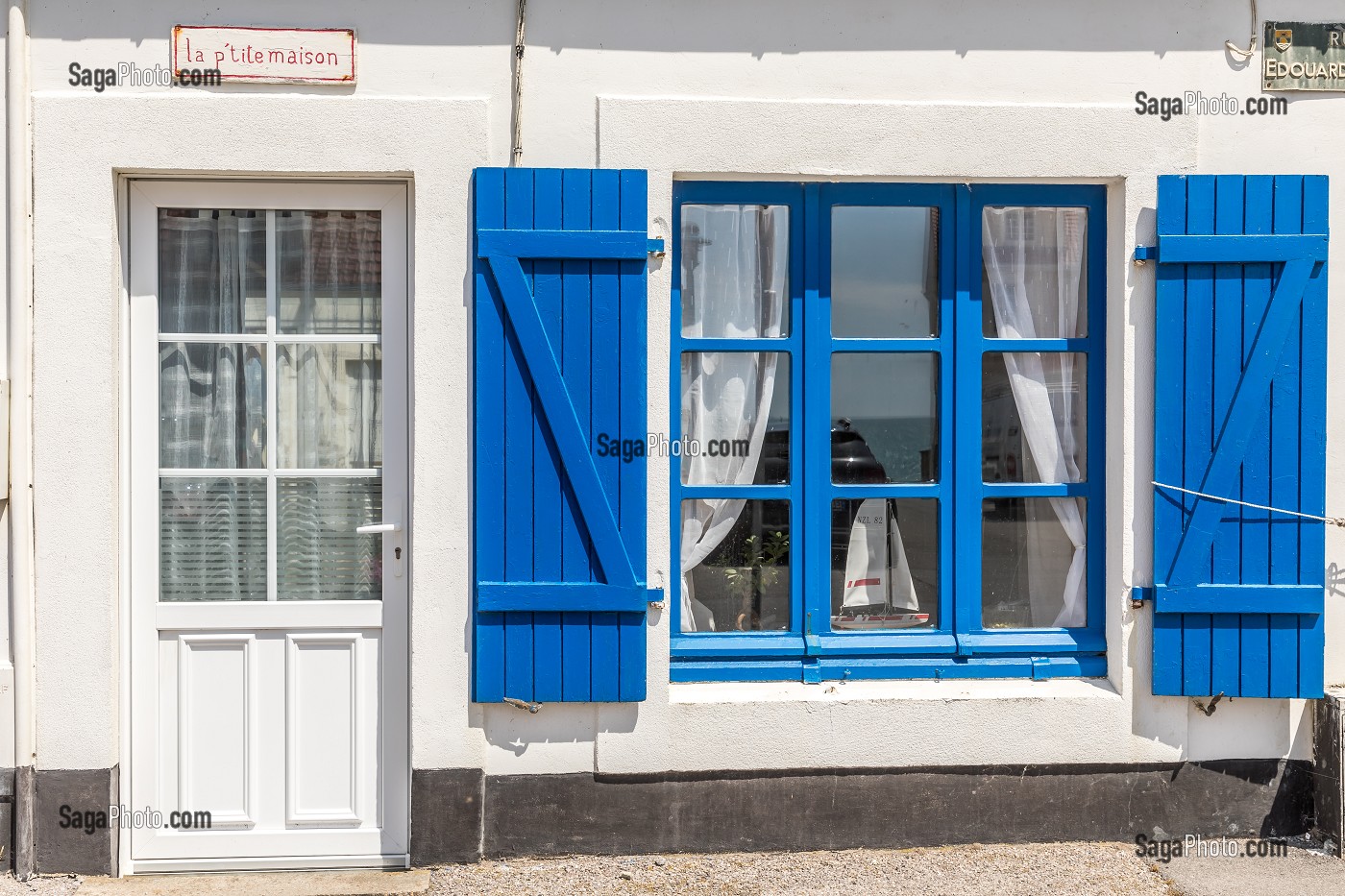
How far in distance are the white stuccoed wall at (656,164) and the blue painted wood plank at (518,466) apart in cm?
13

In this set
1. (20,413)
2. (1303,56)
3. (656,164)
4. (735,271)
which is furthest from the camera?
(735,271)

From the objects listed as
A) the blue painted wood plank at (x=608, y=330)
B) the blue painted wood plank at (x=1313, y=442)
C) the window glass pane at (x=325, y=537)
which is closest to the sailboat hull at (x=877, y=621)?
the blue painted wood plank at (x=608, y=330)

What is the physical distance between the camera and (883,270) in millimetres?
3758

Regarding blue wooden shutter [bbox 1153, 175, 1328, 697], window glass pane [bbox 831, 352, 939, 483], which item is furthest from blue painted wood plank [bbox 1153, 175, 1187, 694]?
window glass pane [bbox 831, 352, 939, 483]

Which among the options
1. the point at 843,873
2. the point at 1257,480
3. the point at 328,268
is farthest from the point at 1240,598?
the point at 328,268

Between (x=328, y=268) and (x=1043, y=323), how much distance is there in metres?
2.43

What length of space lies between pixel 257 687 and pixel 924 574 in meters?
2.28

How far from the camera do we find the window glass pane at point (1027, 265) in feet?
12.3

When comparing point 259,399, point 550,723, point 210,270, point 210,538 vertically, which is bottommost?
point 550,723

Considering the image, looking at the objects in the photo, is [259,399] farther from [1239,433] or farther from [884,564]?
[1239,433]

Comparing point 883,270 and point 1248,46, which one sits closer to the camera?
point 1248,46

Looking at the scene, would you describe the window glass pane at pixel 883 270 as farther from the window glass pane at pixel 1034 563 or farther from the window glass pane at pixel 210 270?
the window glass pane at pixel 210 270

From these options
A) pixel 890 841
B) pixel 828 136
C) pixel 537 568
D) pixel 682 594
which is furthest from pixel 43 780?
pixel 828 136

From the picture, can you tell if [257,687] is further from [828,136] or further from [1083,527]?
[1083,527]
